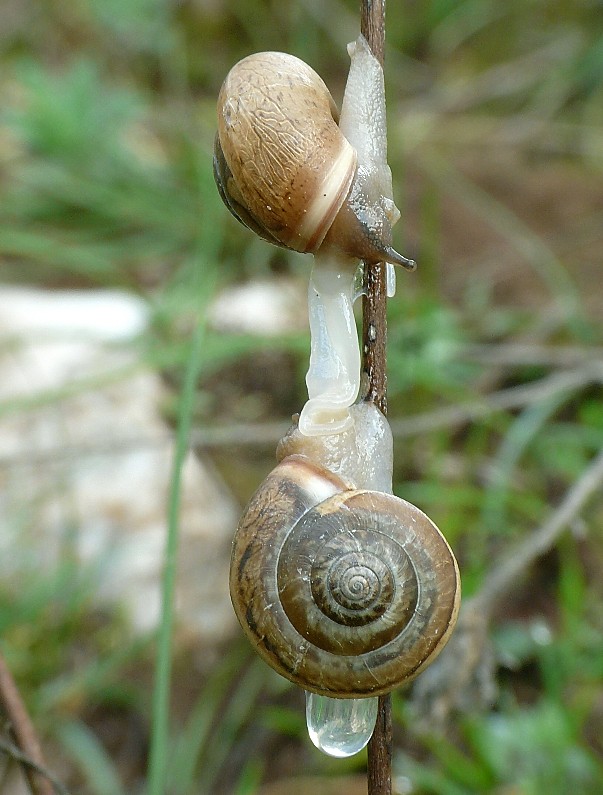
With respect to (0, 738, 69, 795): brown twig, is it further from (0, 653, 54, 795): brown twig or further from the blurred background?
the blurred background

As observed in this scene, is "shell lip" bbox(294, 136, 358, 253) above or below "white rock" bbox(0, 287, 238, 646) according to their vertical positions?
above

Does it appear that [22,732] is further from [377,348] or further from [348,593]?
[377,348]

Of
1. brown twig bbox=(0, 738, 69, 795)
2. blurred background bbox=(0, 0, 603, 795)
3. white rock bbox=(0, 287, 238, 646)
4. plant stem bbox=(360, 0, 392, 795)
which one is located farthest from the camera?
white rock bbox=(0, 287, 238, 646)

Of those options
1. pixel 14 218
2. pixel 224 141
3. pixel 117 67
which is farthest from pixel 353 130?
pixel 117 67

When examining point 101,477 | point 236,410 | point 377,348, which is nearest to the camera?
point 377,348

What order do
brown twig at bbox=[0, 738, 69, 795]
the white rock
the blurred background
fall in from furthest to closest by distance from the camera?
1. the white rock
2. the blurred background
3. brown twig at bbox=[0, 738, 69, 795]

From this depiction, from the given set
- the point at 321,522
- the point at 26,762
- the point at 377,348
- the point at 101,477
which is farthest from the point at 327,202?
the point at 101,477

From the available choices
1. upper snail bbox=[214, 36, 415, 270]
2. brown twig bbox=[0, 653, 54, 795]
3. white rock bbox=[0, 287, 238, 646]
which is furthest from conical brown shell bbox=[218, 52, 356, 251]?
white rock bbox=[0, 287, 238, 646]

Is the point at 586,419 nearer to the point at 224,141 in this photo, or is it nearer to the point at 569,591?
the point at 569,591

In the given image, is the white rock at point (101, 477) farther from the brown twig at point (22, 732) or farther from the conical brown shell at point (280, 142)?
the conical brown shell at point (280, 142)
